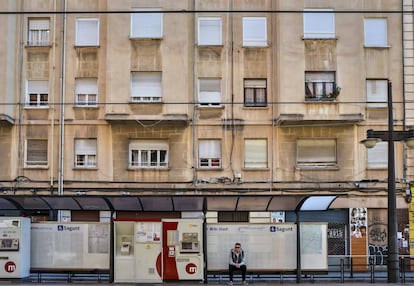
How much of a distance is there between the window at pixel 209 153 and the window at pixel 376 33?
28.3ft

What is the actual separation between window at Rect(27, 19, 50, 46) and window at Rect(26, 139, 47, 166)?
15.7 ft

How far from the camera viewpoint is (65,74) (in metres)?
31.4

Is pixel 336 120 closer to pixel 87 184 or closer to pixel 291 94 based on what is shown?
pixel 291 94

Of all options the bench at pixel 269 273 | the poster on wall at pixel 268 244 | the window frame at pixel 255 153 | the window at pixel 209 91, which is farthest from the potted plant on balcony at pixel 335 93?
the bench at pixel 269 273

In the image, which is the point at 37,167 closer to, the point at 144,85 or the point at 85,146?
the point at 85,146

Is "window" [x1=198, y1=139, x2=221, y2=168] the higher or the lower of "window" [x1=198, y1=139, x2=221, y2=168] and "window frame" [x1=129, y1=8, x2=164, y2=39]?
the lower

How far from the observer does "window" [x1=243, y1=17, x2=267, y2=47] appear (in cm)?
3148

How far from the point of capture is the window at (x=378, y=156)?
30922 millimetres

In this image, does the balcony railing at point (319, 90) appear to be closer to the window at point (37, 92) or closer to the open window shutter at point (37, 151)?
the window at point (37, 92)

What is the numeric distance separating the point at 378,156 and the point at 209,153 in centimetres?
792

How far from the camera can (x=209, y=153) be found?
31.0 metres

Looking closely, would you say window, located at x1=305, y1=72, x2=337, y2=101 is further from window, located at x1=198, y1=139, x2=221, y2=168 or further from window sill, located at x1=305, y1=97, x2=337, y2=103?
window, located at x1=198, y1=139, x2=221, y2=168

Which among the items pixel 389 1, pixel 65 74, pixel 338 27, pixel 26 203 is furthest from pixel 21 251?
pixel 389 1

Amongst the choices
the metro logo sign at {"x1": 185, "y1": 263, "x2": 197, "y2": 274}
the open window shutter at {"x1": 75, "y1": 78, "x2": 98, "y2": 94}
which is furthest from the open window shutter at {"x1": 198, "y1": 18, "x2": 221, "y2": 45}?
the metro logo sign at {"x1": 185, "y1": 263, "x2": 197, "y2": 274}
